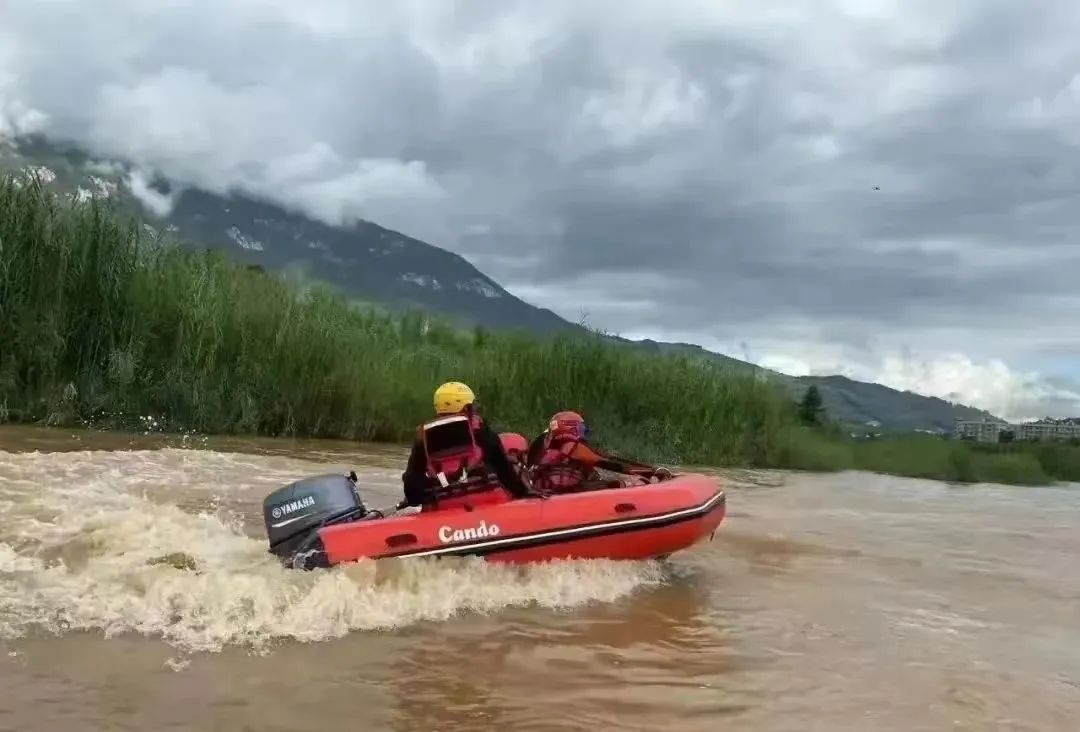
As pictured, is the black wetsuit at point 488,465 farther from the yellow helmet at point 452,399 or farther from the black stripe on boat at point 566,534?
the black stripe on boat at point 566,534

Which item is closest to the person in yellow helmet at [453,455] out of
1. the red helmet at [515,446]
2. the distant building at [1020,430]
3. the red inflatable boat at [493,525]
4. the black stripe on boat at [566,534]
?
the red inflatable boat at [493,525]

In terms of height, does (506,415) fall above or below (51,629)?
above

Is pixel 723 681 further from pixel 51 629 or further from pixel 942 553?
pixel 942 553

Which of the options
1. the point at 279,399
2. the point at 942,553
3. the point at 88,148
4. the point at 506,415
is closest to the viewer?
the point at 942,553

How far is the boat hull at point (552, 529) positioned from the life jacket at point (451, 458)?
0.13 meters

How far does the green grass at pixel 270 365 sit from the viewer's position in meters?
12.1

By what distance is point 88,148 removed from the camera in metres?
180

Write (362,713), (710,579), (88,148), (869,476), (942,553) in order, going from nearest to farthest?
(362,713) → (710,579) → (942,553) → (869,476) → (88,148)

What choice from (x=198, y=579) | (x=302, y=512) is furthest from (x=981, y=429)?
(x=198, y=579)

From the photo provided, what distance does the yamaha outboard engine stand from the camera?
6.17 m

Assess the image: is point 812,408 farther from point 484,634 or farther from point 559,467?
point 484,634

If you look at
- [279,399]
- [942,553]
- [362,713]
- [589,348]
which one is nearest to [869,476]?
[589,348]

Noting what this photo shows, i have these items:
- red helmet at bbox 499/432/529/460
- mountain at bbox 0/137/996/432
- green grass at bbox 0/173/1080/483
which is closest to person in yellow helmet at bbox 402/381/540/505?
red helmet at bbox 499/432/529/460

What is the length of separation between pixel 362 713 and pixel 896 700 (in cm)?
242
